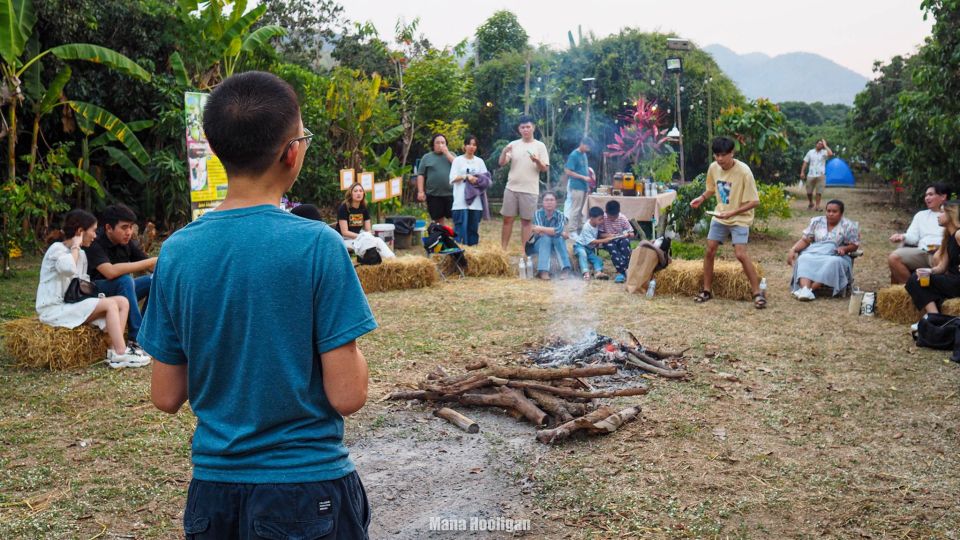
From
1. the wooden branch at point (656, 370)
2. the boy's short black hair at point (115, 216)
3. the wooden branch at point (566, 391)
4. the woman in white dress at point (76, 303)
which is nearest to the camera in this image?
the wooden branch at point (566, 391)

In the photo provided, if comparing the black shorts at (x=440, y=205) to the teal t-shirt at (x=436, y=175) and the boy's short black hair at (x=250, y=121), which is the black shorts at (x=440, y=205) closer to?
the teal t-shirt at (x=436, y=175)

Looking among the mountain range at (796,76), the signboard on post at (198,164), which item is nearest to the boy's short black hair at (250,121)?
the signboard on post at (198,164)

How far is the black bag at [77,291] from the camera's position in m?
6.33

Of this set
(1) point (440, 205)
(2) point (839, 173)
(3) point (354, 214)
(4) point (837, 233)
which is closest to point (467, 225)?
(1) point (440, 205)

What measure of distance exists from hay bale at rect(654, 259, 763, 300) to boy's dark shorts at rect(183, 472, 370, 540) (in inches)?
315

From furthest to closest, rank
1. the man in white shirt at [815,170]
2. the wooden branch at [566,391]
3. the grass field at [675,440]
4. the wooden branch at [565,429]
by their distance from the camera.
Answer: the man in white shirt at [815,170] → the wooden branch at [566,391] → the wooden branch at [565,429] → the grass field at [675,440]

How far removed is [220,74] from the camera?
535 inches

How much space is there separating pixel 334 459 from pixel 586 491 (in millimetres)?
2586

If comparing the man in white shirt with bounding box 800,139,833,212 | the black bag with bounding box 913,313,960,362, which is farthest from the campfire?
the man in white shirt with bounding box 800,139,833,212

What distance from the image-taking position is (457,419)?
5.05m

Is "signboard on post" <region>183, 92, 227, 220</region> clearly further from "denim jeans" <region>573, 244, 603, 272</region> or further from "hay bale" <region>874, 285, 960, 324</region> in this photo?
"hay bale" <region>874, 285, 960, 324</region>

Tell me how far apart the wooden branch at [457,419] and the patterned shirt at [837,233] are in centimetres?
601

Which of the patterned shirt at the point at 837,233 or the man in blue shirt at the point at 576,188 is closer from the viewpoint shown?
the patterned shirt at the point at 837,233

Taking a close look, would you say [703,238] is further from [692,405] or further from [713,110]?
[692,405]
